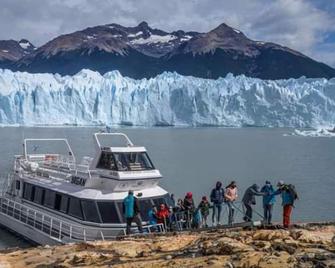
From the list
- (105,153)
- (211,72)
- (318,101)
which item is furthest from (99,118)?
(211,72)

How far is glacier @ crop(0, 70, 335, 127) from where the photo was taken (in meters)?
75.6

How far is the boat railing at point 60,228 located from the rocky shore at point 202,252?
1.79 meters

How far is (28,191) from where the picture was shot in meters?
15.5

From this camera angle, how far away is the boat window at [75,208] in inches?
497

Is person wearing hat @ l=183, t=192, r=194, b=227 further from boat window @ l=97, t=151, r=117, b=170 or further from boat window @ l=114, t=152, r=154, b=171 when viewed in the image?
boat window @ l=97, t=151, r=117, b=170

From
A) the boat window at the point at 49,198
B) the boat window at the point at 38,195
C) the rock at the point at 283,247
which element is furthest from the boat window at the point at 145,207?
the rock at the point at 283,247

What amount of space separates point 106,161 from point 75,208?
138 cm

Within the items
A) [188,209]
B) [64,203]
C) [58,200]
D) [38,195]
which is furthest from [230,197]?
[38,195]

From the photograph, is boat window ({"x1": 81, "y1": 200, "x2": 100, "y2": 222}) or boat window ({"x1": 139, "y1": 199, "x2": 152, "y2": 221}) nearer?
boat window ({"x1": 81, "y1": 200, "x2": 100, "y2": 222})

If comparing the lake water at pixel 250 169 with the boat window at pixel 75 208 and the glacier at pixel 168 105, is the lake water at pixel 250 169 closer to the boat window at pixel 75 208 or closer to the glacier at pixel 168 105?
the boat window at pixel 75 208

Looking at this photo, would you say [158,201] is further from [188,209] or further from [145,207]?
[188,209]

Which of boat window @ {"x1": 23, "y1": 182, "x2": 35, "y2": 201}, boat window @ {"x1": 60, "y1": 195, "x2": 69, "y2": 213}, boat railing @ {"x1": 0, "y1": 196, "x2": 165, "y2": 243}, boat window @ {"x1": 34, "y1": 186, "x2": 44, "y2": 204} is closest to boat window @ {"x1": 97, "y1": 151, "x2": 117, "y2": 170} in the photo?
boat window @ {"x1": 60, "y1": 195, "x2": 69, "y2": 213}

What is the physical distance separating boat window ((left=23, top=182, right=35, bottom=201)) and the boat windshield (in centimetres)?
314

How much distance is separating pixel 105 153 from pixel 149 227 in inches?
105
